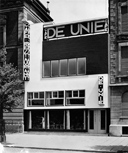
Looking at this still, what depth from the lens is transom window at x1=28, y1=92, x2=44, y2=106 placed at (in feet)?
105

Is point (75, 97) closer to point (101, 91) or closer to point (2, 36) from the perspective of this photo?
point (101, 91)

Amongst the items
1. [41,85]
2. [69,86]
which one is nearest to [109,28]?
[69,86]

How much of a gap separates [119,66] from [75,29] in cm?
590

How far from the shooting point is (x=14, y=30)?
3412cm

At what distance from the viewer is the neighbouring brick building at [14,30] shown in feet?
108

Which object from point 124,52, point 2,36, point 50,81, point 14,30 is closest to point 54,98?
point 50,81

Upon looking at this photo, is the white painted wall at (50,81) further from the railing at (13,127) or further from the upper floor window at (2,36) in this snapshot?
the upper floor window at (2,36)

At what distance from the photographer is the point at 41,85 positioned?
3219 centimetres

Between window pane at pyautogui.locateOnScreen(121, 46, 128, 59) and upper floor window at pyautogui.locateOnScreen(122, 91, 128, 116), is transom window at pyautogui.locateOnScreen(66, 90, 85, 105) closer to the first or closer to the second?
upper floor window at pyautogui.locateOnScreen(122, 91, 128, 116)

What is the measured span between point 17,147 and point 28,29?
15.2 meters

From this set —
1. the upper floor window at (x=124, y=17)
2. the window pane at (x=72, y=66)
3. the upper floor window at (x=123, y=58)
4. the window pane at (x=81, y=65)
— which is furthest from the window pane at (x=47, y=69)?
the upper floor window at (x=124, y=17)

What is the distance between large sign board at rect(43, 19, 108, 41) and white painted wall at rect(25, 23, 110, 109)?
1027 millimetres

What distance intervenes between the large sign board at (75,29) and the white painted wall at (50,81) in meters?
1.03

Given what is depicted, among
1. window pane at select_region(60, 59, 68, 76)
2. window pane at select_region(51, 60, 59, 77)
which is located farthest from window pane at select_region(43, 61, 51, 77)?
window pane at select_region(60, 59, 68, 76)
